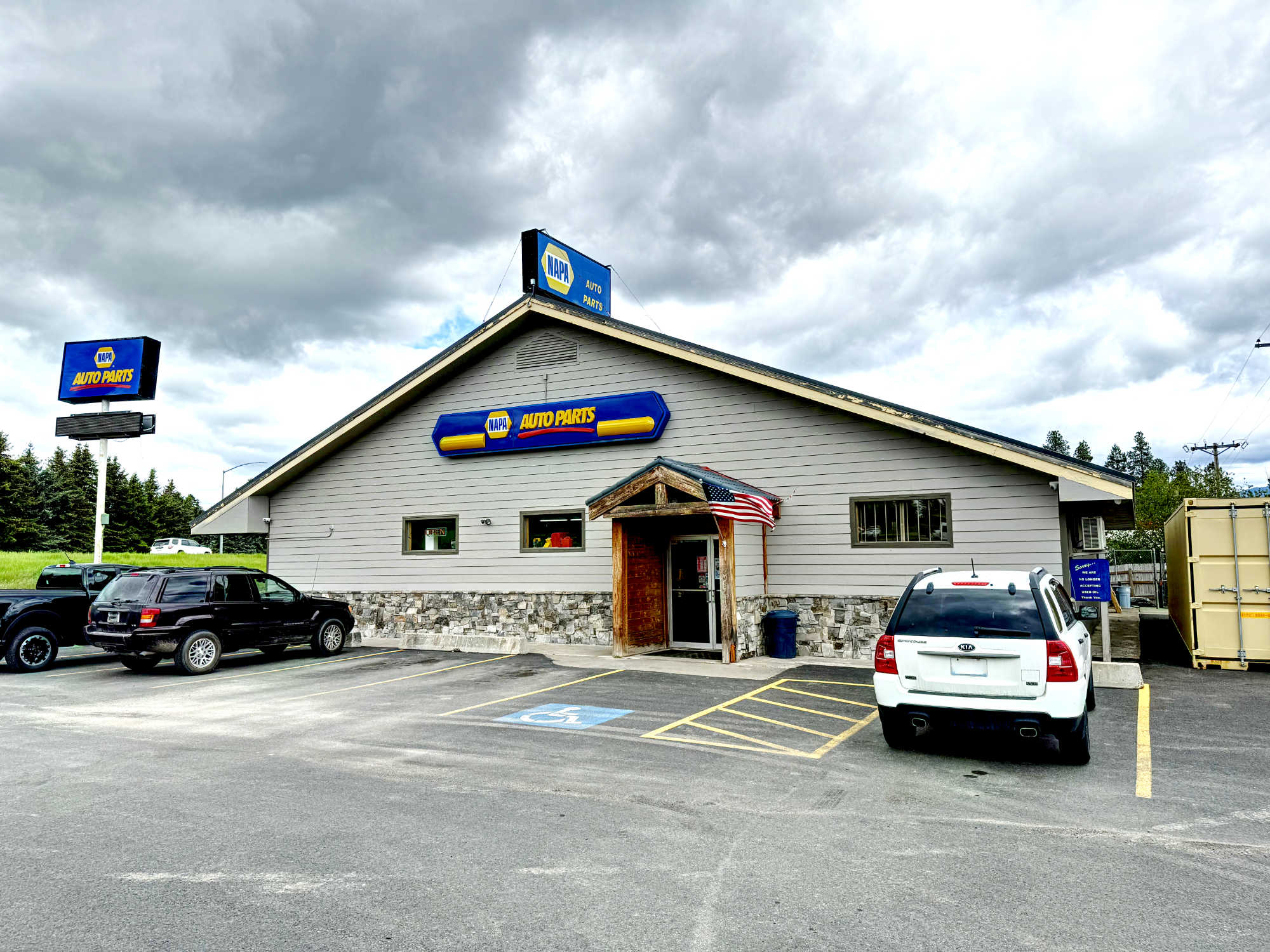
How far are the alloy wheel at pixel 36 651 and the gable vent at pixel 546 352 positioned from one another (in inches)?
410

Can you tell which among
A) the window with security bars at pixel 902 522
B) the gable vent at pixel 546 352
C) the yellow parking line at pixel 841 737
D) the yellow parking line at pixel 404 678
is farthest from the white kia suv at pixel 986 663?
the gable vent at pixel 546 352

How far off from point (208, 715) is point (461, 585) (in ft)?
28.3

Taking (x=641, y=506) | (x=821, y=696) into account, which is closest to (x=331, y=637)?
(x=641, y=506)

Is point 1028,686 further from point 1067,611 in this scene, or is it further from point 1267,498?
point 1267,498

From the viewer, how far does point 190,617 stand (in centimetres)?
1348

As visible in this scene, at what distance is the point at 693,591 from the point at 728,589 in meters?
2.21

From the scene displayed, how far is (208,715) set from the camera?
9805 mm

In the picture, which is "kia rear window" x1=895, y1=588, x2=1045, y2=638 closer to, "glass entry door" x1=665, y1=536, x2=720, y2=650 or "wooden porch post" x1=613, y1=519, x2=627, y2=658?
"wooden porch post" x1=613, y1=519, x2=627, y2=658

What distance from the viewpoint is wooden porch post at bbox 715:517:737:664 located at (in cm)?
1358

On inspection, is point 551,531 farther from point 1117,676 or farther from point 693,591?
point 1117,676

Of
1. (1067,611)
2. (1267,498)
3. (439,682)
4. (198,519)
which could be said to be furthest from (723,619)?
(198,519)

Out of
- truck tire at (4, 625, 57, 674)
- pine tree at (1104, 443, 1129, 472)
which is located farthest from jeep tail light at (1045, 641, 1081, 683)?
pine tree at (1104, 443, 1129, 472)

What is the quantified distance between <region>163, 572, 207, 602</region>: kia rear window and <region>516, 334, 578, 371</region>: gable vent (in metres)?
7.89

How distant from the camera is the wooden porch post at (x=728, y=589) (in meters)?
13.6
